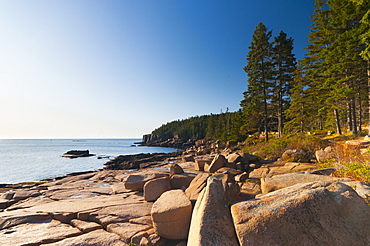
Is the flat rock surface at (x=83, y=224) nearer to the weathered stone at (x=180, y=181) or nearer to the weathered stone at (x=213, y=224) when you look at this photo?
the weathered stone at (x=180, y=181)

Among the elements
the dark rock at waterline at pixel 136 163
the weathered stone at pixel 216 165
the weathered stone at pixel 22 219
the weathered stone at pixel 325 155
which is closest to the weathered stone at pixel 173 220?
the weathered stone at pixel 22 219

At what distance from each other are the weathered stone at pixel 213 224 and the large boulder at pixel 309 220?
162 millimetres

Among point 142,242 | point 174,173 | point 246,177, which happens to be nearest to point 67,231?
point 142,242

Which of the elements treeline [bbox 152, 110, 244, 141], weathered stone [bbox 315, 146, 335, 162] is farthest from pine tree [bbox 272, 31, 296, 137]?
weathered stone [bbox 315, 146, 335, 162]

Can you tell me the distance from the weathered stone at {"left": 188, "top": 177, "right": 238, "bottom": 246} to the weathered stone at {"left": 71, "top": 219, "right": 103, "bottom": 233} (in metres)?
3.65

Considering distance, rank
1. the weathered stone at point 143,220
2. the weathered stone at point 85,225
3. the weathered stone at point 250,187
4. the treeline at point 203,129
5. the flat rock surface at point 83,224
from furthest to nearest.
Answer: the treeline at point 203,129 < the weathered stone at point 250,187 < the weathered stone at point 143,220 < the weathered stone at point 85,225 < the flat rock surface at point 83,224

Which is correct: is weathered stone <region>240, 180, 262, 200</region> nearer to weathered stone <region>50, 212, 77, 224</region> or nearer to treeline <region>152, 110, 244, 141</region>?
weathered stone <region>50, 212, 77, 224</region>

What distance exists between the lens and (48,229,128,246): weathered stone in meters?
4.34

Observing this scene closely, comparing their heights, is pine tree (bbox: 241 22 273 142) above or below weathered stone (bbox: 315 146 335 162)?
above

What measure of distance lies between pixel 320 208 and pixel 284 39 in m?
29.8

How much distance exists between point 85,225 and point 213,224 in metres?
4.57

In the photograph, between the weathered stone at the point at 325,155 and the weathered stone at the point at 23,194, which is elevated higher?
the weathered stone at the point at 325,155

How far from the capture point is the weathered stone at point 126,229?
15.1 feet

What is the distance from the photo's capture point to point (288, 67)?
1032 inches
